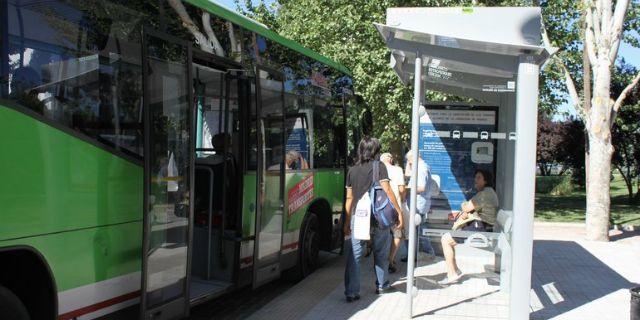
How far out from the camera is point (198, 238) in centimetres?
657

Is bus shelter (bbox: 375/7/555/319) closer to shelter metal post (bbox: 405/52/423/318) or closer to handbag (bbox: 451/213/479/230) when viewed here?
shelter metal post (bbox: 405/52/423/318)

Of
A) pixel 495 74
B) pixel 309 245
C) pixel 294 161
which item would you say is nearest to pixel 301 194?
pixel 294 161

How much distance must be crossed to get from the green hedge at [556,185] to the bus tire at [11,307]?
111 feet

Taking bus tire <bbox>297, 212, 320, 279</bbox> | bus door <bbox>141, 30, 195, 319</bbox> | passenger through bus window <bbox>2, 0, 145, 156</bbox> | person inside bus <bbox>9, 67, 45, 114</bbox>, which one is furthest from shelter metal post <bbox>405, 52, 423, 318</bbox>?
person inside bus <bbox>9, 67, 45, 114</bbox>

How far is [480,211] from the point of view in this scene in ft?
25.0

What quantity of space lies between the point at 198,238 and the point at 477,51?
3535 mm

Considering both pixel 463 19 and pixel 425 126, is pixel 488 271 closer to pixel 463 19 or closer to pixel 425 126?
pixel 425 126

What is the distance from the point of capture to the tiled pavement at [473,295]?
21.9 feet

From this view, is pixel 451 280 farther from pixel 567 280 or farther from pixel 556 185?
pixel 556 185

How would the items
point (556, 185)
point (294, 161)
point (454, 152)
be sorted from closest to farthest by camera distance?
point (294, 161) → point (454, 152) → point (556, 185)

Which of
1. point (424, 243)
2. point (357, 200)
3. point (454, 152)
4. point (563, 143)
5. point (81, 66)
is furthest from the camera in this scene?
point (563, 143)

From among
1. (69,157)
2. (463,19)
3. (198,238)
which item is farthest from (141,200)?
(463,19)

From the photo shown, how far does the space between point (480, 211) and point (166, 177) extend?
14.2 ft

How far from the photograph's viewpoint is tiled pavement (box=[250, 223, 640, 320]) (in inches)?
262
